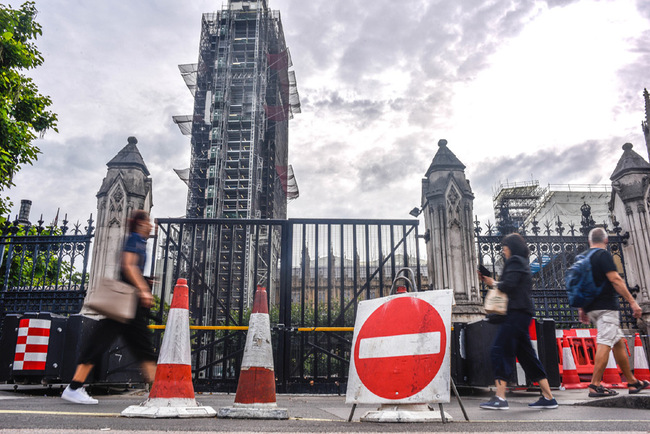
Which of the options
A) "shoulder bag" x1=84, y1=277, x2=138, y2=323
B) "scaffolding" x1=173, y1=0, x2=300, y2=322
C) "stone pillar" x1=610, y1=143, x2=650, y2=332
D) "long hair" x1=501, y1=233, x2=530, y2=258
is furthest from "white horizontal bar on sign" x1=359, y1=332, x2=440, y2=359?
"scaffolding" x1=173, y1=0, x2=300, y2=322

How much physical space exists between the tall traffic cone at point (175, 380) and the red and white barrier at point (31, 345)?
419 cm

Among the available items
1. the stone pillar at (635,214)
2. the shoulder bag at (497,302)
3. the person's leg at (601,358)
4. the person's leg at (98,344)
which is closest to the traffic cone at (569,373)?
the person's leg at (601,358)

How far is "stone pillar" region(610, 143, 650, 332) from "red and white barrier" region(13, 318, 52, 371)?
11785 mm

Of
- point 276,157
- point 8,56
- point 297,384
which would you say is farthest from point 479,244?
point 276,157

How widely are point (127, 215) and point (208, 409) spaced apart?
6736 millimetres

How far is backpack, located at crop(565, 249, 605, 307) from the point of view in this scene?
225 inches

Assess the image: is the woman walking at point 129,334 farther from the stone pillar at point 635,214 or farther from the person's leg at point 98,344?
the stone pillar at point 635,214

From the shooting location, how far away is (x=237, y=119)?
148ft

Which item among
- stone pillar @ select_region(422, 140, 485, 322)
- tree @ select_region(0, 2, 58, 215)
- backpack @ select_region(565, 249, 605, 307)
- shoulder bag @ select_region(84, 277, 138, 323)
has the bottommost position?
shoulder bag @ select_region(84, 277, 138, 323)

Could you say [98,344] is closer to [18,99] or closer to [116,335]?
[116,335]

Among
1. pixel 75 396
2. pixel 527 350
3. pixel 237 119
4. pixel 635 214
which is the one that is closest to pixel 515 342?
pixel 527 350

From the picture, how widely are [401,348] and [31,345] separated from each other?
6.22m

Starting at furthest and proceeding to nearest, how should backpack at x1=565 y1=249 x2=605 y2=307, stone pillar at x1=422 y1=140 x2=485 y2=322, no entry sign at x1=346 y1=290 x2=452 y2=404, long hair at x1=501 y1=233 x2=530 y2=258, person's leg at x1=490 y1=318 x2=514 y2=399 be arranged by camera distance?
stone pillar at x1=422 y1=140 x2=485 y2=322
backpack at x1=565 y1=249 x2=605 y2=307
long hair at x1=501 y1=233 x2=530 y2=258
person's leg at x1=490 y1=318 x2=514 y2=399
no entry sign at x1=346 y1=290 x2=452 y2=404

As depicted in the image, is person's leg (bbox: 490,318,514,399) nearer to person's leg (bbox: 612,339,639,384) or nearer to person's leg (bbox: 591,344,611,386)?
person's leg (bbox: 591,344,611,386)
